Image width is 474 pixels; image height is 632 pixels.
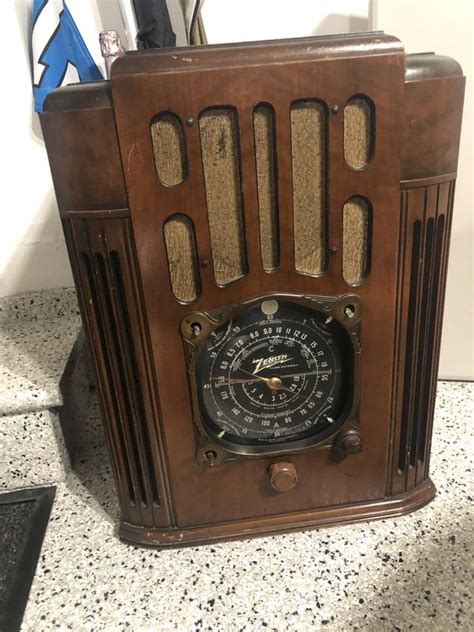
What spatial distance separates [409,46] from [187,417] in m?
0.76

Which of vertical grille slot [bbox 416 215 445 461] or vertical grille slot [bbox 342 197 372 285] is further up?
vertical grille slot [bbox 342 197 372 285]

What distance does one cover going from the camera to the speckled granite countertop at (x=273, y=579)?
706 mm

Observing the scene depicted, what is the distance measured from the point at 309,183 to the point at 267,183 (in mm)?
51

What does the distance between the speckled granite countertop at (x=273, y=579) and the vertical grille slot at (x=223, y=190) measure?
43cm

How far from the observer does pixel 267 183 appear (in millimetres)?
658

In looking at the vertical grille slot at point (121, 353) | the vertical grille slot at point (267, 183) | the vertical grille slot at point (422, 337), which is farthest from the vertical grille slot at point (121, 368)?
the vertical grille slot at point (422, 337)

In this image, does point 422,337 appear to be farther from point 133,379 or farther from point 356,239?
point 133,379

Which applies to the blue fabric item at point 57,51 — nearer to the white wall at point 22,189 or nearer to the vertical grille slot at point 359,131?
the white wall at point 22,189

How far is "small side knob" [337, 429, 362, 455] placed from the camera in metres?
0.79

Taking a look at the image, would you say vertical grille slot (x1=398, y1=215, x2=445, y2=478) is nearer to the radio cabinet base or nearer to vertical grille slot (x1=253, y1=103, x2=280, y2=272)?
the radio cabinet base

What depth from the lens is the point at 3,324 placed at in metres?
1.25

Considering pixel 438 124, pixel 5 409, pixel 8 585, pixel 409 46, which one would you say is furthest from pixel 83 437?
pixel 409 46

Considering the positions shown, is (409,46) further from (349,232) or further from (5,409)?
(5,409)

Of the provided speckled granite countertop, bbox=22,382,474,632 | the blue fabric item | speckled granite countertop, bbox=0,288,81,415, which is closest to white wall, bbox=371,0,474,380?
speckled granite countertop, bbox=22,382,474,632
